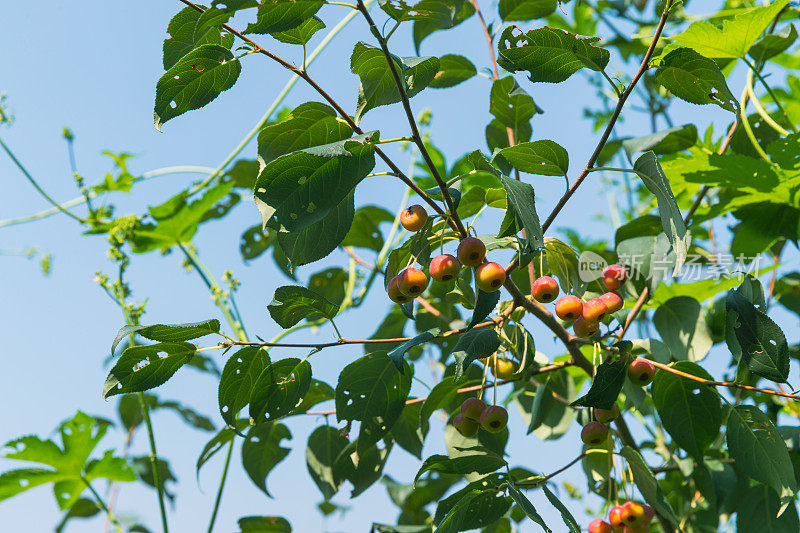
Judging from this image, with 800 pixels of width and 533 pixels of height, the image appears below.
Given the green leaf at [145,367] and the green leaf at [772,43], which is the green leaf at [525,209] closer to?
the green leaf at [145,367]

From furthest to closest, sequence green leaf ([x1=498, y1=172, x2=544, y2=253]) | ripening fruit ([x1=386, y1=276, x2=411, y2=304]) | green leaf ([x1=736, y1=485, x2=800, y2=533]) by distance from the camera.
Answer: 1. green leaf ([x1=736, y1=485, x2=800, y2=533])
2. ripening fruit ([x1=386, y1=276, x2=411, y2=304])
3. green leaf ([x1=498, y1=172, x2=544, y2=253])

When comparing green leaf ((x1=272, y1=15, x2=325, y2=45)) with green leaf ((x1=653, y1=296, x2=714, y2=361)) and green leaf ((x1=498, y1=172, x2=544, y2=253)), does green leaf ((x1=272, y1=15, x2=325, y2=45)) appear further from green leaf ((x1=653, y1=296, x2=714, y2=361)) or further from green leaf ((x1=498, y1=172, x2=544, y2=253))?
green leaf ((x1=653, y1=296, x2=714, y2=361))

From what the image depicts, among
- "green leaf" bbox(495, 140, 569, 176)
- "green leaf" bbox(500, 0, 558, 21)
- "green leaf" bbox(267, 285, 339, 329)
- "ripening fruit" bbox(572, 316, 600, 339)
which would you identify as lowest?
"ripening fruit" bbox(572, 316, 600, 339)

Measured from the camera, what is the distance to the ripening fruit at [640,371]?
1002 mm

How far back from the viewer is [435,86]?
1.45 metres

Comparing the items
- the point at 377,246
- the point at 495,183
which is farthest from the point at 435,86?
the point at 377,246

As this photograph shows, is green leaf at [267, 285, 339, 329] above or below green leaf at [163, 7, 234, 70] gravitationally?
below

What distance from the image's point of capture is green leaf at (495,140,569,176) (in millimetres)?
948

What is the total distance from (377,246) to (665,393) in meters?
0.91

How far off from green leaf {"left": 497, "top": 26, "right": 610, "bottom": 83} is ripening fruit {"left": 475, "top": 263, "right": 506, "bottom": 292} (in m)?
0.27

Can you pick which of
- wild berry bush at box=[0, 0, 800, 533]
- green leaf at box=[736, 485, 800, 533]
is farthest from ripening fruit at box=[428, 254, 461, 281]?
green leaf at box=[736, 485, 800, 533]

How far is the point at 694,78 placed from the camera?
92 cm

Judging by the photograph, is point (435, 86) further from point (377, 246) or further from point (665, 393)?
point (665, 393)

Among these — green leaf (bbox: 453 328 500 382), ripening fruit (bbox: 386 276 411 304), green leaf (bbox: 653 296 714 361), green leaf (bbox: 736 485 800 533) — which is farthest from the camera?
green leaf (bbox: 653 296 714 361)
